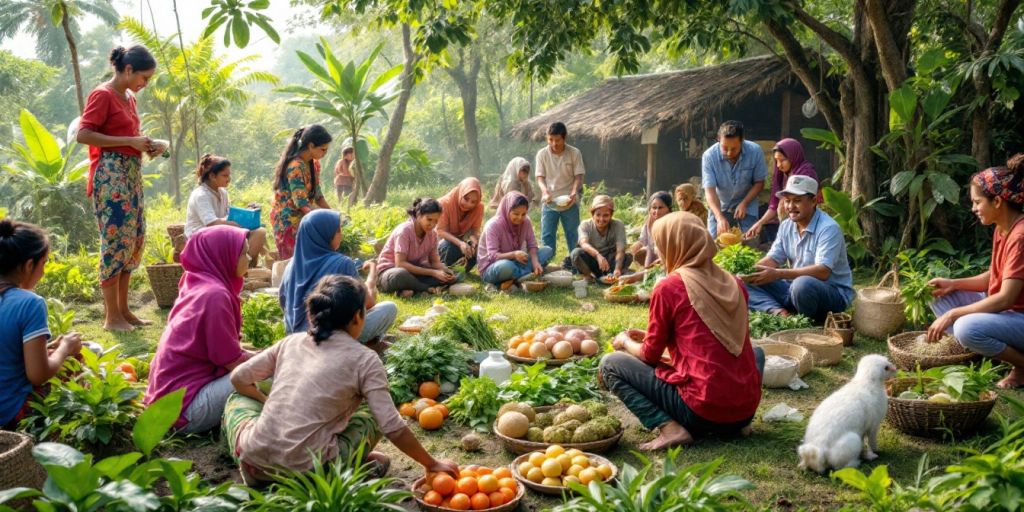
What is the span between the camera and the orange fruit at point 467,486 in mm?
3475

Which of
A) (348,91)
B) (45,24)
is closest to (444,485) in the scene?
(348,91)

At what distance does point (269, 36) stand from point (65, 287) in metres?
4.60

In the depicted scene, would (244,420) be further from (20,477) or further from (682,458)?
(682,458)

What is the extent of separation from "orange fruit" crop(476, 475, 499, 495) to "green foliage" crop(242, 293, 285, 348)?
2781 mm

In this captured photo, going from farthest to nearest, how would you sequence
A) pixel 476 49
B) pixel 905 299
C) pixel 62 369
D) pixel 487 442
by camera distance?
1. pixel 476 49
2. pixel 905 299
3. pixel 487 442
4. pixel 62 369

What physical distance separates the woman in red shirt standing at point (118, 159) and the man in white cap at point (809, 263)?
185 inches

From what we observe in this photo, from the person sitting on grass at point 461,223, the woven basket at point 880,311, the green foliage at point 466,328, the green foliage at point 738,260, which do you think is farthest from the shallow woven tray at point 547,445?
the person sitting on grass at point 461,223

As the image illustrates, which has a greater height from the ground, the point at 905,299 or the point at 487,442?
the point at 905,299

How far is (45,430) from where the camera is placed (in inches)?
149

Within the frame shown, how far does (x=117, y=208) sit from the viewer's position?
639 cm

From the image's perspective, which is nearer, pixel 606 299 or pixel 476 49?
pixel 606 299

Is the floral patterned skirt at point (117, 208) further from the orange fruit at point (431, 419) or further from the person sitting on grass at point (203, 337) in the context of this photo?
the orange fruit at point (431, 419)

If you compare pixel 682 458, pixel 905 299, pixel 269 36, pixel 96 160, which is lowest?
pixel 682 458

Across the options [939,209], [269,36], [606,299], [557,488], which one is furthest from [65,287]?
[939,209]
